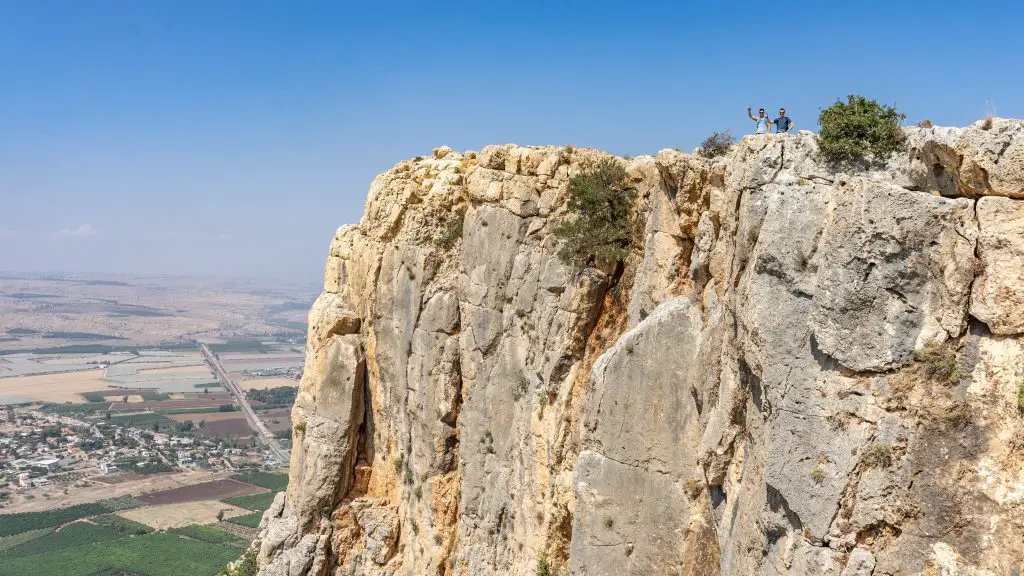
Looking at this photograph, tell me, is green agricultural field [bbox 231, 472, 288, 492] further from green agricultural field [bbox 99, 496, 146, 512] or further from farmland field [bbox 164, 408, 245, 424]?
farmland field [bbox 164, 408, 245, 424]

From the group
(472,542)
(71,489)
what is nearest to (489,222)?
(472,542)

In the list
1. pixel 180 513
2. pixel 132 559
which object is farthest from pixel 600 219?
pixel 180 513

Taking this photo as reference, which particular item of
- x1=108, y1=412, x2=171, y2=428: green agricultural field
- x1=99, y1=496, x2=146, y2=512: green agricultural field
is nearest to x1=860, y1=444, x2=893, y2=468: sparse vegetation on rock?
x1=99, y1=496, x2=146, y2=512: green agricultural field

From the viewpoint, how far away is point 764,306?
1458cm

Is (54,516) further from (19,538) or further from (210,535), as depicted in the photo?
(210,535)

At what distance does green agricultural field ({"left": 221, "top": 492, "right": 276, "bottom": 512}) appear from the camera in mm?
117294

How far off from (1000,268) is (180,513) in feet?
405

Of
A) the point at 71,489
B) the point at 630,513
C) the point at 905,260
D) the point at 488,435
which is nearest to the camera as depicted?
the point at 905,260

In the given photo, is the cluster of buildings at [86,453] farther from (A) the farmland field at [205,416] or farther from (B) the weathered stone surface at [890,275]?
(B) the weathered stone surface at [890,275]

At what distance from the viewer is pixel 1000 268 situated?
1223 cm

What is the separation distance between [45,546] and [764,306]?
11750 centimetres

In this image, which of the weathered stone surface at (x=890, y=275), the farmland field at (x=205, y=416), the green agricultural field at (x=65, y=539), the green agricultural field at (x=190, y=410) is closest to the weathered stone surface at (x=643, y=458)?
A: the weathered stone surface at (x=890, y=275)

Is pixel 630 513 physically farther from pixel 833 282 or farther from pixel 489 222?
pixel 489 222

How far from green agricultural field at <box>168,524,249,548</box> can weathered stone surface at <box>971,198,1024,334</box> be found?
4069 inches
